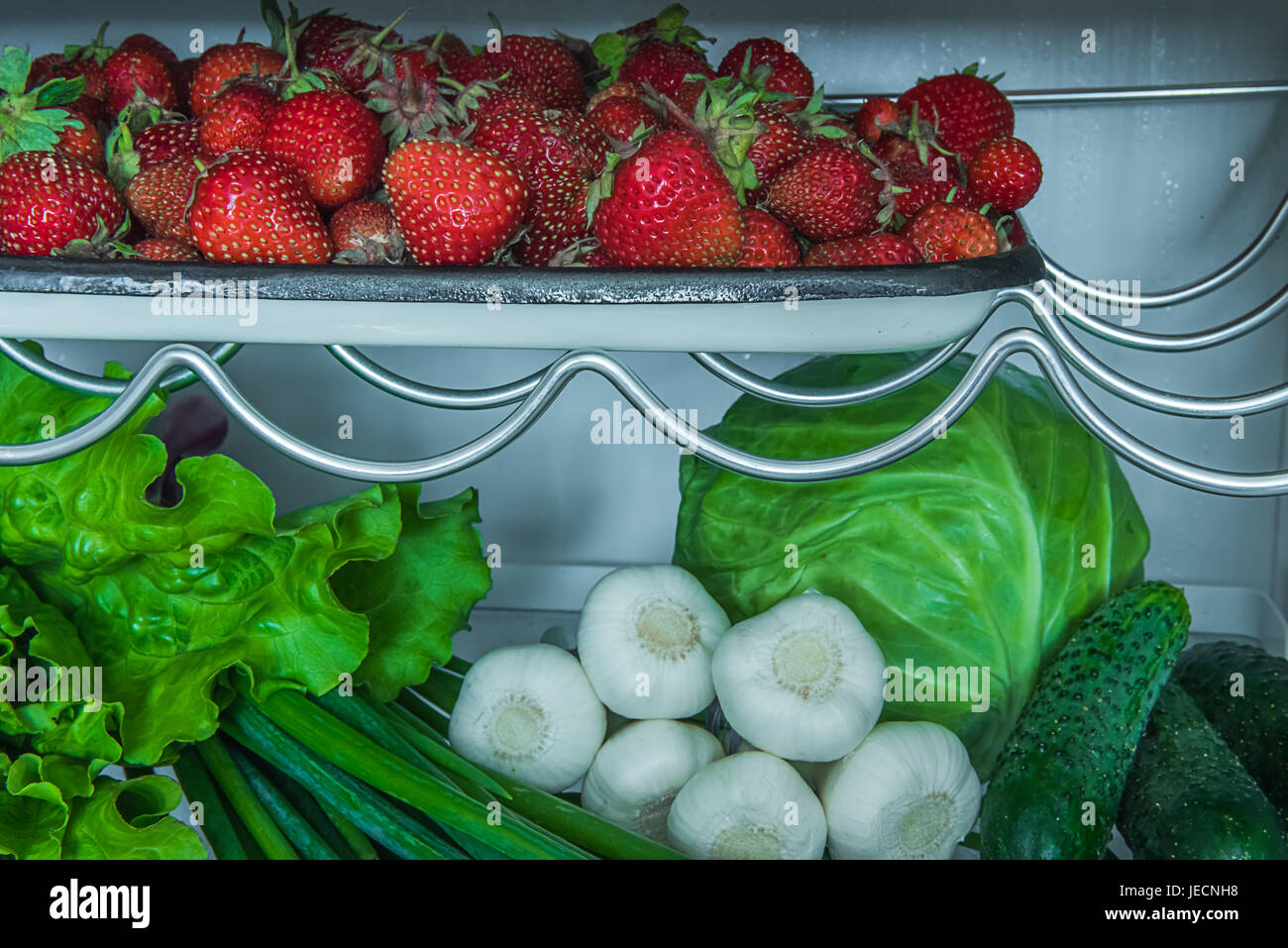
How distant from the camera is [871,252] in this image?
595 millimetres

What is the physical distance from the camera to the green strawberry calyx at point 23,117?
0.65 metres

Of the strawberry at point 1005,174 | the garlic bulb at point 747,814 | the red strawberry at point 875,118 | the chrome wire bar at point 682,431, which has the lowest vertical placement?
the garlic bulb at point 747,814

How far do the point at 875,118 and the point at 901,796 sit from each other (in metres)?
0.45

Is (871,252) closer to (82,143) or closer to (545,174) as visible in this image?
(545,174)

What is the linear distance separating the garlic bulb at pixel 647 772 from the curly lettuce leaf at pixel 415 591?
6.2 inches

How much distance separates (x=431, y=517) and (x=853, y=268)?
0.47 m

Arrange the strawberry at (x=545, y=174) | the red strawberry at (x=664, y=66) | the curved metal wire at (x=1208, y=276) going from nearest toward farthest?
the strawberry at (x=545, y=174) → the red strawberry at (x=664, y=66) → the curved metal wire at (x=1208, y=276)

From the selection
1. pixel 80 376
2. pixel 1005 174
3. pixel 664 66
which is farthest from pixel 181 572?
pixel 1005 174

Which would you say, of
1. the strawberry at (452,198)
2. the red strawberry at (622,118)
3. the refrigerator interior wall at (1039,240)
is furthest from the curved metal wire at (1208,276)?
the strawberry at (452,198)

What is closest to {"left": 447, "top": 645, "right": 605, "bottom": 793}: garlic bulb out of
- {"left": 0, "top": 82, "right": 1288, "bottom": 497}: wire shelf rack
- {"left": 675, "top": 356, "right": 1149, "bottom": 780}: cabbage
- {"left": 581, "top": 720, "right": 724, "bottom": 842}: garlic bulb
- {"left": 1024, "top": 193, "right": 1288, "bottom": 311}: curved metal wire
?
{"left": 581, "top": 720, "right": 724, "bottom": 842}: garlic bulb

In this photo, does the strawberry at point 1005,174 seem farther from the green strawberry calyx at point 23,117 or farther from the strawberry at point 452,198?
the green strawberry calyx at point 23,117
